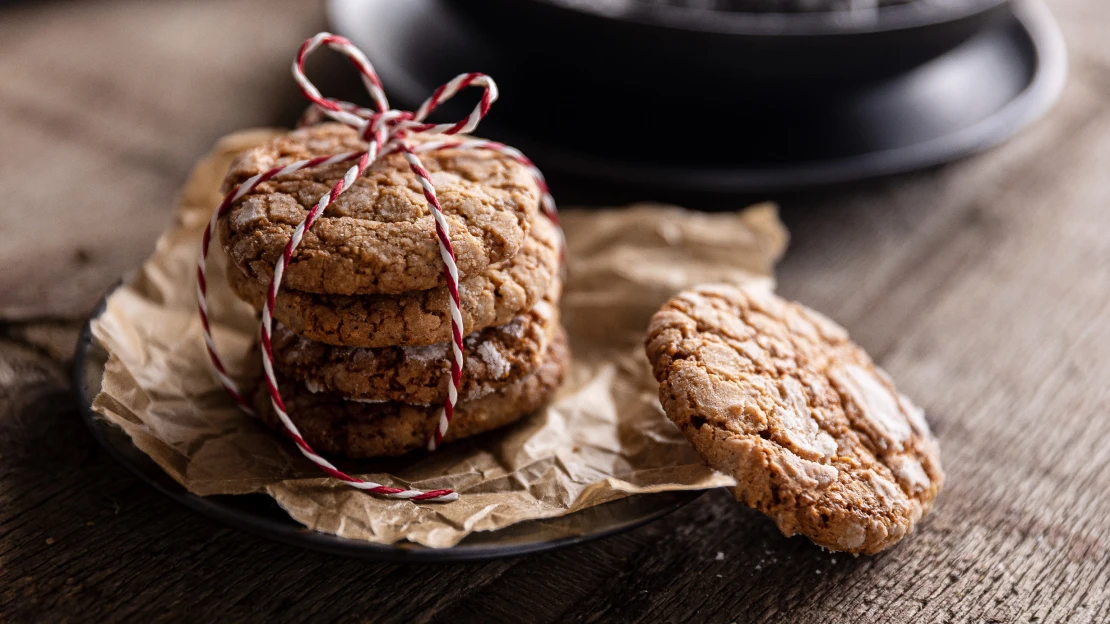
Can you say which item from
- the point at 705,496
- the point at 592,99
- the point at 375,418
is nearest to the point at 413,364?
the point at 375,418

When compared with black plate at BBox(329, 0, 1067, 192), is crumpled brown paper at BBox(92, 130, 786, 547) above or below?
below

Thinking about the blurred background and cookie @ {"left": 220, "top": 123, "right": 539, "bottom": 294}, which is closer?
cookie @ {"left": 220, "top": 123, "right": 539, "bottom": 294}

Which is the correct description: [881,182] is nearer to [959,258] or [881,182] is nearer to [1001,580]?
[959,258]

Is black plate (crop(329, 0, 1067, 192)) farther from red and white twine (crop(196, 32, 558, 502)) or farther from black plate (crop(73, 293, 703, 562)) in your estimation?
black plate (crop(73, 293, 703, 562))

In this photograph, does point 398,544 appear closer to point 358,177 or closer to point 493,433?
point 493,433

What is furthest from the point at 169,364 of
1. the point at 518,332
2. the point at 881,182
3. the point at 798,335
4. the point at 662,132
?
the point at 881,182

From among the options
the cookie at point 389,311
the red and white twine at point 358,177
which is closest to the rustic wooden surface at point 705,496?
the red and white twine at point 358,177

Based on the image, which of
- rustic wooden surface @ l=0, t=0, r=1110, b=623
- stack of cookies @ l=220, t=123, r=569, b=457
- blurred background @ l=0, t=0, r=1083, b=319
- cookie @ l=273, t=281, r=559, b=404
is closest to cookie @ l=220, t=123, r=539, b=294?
stack of cookies @ l=220, t=123, r=569, b=457
